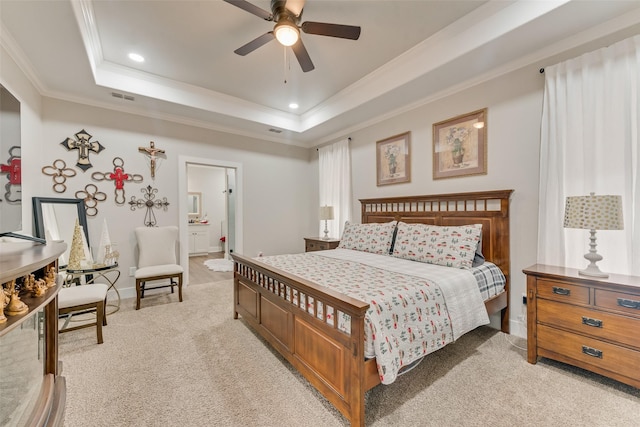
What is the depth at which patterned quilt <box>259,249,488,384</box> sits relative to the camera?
1.52 m

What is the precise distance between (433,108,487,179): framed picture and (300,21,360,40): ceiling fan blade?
1.75 metres

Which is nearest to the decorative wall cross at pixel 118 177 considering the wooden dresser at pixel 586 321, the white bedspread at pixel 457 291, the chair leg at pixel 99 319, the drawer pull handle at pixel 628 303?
the chair leg at pixel 99 319

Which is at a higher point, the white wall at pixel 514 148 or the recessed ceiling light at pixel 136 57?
the recessed ceiling light at pixel 136 57

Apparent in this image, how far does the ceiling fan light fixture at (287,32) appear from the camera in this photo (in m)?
2.15

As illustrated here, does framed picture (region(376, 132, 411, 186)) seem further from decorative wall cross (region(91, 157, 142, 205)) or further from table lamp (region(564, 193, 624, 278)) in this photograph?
decorative wall cross (region(91, 157, 142, 205))

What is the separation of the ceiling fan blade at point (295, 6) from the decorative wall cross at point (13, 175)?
274 centimetres

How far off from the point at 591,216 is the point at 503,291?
3.57ft

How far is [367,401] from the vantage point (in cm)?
174

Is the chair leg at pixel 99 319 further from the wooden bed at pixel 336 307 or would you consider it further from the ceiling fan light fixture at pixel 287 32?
the ceiling fan light fixture at pixel 287 32

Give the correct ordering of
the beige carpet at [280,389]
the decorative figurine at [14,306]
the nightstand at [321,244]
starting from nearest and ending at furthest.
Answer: the decorative figurine at [14,306]
the beige carpet at [280,389]
the nightstand at [321,244]

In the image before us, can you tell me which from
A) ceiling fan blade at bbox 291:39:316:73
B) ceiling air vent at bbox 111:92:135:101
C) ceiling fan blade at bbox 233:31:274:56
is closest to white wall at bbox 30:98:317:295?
ceiling air vent at bbox 111:92:135:101

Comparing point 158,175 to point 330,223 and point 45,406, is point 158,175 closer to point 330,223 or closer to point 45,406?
point 330,223

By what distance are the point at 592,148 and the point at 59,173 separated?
5.81 m

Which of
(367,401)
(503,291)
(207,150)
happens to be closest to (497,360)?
(503,291)
